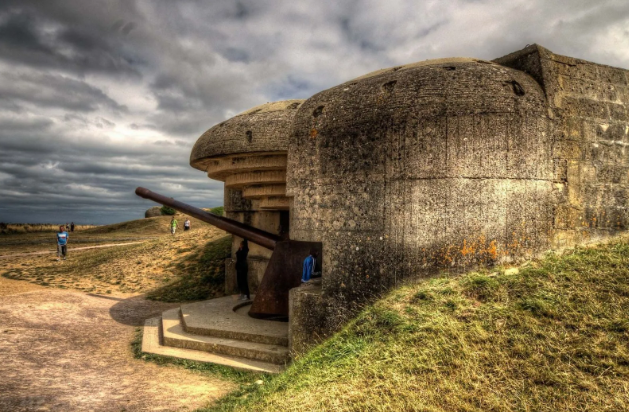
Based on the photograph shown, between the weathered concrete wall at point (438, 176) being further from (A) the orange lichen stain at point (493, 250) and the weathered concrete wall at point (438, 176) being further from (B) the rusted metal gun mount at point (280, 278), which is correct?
(B) the rusted metal gun mount at point (280, 278)

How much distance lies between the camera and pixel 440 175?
4.81 metres

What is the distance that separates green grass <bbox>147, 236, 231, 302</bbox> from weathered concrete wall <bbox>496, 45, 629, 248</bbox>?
821 cm

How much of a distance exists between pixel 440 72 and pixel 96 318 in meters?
7.86

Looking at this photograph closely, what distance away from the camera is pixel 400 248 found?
494cm

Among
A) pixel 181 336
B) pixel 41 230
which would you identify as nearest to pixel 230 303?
pixel 181 336

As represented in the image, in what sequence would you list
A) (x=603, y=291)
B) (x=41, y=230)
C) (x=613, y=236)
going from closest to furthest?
(x=603, y=291), (x=613, y=236), (x=41, y=230)

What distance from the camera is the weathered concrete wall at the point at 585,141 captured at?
16.7 feet

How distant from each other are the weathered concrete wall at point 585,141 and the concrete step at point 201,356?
388 centimetres

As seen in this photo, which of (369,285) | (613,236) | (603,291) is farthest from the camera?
(613,236)

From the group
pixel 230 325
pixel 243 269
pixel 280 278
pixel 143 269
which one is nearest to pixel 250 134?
pixel 280 278

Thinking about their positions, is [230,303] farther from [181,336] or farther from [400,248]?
[400,248]

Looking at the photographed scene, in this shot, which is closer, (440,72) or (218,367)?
(440,72)

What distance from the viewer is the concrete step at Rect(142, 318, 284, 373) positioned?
5667 mm

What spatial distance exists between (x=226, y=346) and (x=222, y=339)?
0.37 metres
